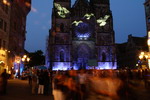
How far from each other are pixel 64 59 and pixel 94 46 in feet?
30.6

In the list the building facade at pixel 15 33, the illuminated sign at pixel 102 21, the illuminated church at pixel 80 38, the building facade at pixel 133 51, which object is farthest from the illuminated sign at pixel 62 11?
the building facade at pixel 133 51

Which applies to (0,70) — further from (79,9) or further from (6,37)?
(79,9)

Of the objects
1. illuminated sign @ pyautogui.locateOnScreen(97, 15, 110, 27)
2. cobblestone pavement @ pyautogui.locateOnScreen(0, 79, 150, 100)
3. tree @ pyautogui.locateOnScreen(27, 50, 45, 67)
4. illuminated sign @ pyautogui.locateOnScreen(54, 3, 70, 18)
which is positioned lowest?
cobblestone pavement @ pyautogui.locateOnScreen(0, 79, 150, 100)

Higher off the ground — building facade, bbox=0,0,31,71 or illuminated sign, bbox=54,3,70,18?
illuminated sign, bbox=54,3,70,18

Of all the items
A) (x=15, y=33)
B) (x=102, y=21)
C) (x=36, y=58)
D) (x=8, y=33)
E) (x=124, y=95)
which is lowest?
(x=124, y=95)

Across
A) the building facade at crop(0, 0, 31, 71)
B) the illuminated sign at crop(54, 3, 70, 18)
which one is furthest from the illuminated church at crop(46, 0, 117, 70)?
the building facade at crop(0, 0, 31, 71)

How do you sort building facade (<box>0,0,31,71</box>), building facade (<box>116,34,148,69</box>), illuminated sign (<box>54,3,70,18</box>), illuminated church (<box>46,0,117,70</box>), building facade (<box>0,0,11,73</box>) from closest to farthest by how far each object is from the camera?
building facade (<box>0,0,11,73</box>), building facade (<box>0,0,31,71</box>), illuminated church (<box>46,0,117,70</box>), illuminated sign (<box>54,3,70,18</box>), building facade (<box>116,34,148,69</box>)

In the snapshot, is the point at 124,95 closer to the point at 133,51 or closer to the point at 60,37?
the point at 60,37

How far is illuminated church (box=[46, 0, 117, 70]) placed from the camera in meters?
51.2

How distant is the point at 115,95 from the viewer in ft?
25.4

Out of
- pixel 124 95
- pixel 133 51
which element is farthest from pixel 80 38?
pixel 124 95

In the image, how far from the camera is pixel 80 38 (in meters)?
53.7

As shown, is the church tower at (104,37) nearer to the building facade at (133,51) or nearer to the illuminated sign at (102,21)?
the illuminated sign at (102,21)

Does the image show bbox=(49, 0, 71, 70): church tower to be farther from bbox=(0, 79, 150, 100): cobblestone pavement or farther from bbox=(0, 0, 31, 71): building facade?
bbox=(0, 79, 150, 100): cobblestone pavement
